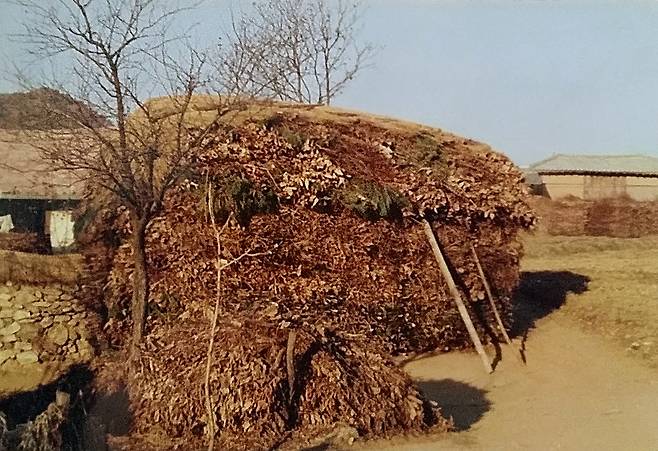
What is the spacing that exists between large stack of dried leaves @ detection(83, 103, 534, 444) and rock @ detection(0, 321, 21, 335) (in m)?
1.82

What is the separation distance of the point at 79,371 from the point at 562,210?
2917 centimetres

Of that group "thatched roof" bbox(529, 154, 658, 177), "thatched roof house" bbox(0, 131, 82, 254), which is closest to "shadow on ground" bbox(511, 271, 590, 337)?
"thatched roof house" bbox(0, 131, 82, 254)

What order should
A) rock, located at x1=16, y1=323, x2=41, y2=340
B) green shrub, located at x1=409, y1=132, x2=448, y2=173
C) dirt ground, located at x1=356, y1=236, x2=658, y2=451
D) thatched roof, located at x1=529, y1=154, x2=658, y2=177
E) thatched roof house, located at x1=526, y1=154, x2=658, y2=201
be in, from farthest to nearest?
thatched roof, located at x1=529, y1=154, x2=658, y2=177, thatched roof house, located at x1=526, y1=154, x2=658, y2=201, green shrub, located at x1=409, y1=132, x2=448, y2=173, rock, located at x1=16, y1=323, x2=41, y2=340, dirt ground, located at x1=356, y1=236, x2=658, y2=451

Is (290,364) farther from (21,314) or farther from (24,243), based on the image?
(24,243)

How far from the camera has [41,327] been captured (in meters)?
13.2

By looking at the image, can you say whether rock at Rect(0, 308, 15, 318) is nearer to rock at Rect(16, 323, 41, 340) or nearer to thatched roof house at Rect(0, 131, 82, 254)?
rock at Rect(16, 323, 41, 340)

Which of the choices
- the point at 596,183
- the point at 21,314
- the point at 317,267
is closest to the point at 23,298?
the point at 21,314

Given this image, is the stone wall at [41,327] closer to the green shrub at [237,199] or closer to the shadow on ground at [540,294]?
the green shrub at [237,199]

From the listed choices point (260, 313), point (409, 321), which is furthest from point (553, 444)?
point (409, 321)

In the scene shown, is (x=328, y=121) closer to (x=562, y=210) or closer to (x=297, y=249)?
(x=297, y=249)

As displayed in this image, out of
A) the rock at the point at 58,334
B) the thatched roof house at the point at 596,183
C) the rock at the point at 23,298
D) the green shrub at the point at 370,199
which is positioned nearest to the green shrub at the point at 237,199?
the green shrub at the point at 370,199

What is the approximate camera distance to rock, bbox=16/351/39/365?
42.4ft

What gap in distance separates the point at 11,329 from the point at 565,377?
9.67 meters

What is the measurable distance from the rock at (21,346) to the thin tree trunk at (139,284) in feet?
10.3
